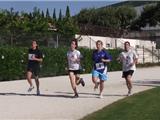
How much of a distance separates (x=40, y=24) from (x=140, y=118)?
132 feet

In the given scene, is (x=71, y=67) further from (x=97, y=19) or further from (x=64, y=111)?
(x=97, y=19)

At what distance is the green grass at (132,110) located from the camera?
11.9 metres

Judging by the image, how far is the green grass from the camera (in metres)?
11.9

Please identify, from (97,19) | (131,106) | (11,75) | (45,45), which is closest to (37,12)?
(45,45)

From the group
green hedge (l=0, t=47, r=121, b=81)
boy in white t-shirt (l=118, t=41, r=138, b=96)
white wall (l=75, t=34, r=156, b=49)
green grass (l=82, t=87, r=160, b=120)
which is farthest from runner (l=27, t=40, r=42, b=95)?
white wall (l=75, t=34, r=156, b=49)

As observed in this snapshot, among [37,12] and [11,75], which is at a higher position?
[37,12]

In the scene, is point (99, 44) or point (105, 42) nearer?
point (99, 44)

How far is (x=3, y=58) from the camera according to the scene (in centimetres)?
2748

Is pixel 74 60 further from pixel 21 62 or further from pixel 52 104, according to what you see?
pixel 21 62

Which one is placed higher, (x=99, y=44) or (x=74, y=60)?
(x=99, y=44)

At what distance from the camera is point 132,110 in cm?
1305

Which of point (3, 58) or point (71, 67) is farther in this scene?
point (3, 58)

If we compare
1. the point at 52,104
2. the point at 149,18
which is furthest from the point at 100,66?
the point at 149,18

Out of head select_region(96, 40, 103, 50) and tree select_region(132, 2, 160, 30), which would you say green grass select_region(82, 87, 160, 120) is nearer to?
head select_region(96, 40, 103, 50)
